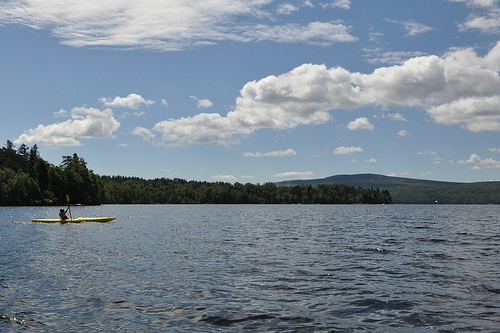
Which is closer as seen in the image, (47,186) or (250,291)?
(250,291)

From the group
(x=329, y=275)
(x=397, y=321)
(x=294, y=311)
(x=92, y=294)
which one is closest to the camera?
(x=397, y=321)

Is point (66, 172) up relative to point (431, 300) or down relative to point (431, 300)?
up

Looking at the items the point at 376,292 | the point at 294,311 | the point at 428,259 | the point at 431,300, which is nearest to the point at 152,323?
the point at 294,311

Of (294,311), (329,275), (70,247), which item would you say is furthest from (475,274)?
(70,247)

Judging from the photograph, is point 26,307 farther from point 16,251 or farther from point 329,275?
point 16,251

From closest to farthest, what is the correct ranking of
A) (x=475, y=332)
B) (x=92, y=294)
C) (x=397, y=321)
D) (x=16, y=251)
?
(x=475, y=332) < (x=397, y=321) < (x=92, y=294) < (x=16, y=251)

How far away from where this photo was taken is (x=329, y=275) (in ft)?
78.1

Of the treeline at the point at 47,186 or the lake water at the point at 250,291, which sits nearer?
Answer: the lake water at the point at 250,291

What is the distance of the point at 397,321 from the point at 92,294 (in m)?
12.9

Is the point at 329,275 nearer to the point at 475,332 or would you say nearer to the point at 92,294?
the point at 475,332

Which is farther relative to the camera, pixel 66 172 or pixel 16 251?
pixel 66 172

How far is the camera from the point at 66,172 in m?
176

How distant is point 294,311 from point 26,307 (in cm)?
1063

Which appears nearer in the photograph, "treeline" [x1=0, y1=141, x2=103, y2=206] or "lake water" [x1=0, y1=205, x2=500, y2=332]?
"lake water" [x1=0, y1=205, x2=500, y2=332]
